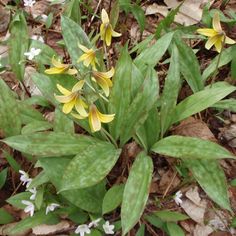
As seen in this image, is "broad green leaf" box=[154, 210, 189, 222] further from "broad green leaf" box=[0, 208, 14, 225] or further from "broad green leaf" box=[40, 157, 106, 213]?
"broad green leaf" box=[0, 208, 14, 225]

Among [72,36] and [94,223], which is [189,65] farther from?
[94,223]

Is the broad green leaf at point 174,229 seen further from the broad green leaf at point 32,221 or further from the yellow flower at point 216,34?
the yellow flower at point 216,34

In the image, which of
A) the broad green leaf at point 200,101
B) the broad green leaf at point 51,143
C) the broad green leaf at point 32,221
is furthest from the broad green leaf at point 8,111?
the broad green leaf at point 200,101

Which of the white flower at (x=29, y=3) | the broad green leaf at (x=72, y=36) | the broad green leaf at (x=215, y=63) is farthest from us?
the white flower at (x=29, y=3)

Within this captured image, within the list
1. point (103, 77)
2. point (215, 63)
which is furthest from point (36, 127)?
point (215, 63)

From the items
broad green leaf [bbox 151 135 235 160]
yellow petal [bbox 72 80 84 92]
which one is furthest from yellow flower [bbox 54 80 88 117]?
broad green leaf [bbox 151 135 235 160]

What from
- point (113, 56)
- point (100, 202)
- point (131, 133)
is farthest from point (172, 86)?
Result: point (113, 56)

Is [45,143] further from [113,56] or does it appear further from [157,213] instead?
[113,56]
